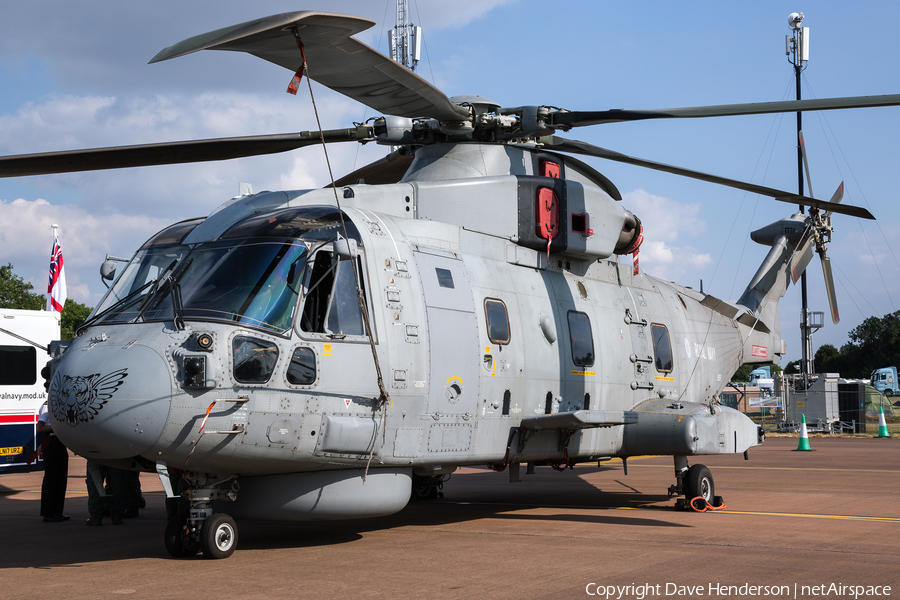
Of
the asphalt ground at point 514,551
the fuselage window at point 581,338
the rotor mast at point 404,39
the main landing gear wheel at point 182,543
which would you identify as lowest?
the asphalt ground at point 514,551

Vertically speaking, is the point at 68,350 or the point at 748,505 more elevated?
the point at 68,350

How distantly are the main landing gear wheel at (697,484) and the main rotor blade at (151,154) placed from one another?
6.87 meters

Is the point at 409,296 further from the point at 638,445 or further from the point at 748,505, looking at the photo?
the point at 748,505

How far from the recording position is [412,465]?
930 centimetres

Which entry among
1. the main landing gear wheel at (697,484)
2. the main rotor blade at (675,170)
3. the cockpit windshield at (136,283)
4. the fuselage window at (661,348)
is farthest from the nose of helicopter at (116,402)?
the fuselage window at (661,348)

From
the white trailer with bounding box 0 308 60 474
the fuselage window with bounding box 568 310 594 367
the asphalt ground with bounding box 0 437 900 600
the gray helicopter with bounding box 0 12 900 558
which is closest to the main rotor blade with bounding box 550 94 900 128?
the gray helicopter with bounding box 0 12 900 558

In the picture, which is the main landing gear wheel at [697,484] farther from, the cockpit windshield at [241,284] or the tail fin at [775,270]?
the cockpit windshield at [241,284]

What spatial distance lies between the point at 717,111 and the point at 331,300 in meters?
4.99

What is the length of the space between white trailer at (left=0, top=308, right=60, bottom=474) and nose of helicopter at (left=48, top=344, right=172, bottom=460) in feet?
39.2

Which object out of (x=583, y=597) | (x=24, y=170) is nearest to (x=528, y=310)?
(x=583, y=597)

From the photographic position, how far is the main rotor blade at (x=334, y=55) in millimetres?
6629

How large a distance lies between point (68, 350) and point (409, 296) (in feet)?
11.3

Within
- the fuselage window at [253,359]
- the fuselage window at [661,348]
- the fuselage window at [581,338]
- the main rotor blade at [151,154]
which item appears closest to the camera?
the fuselage window at [253,359]

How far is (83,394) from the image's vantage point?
769 cm
